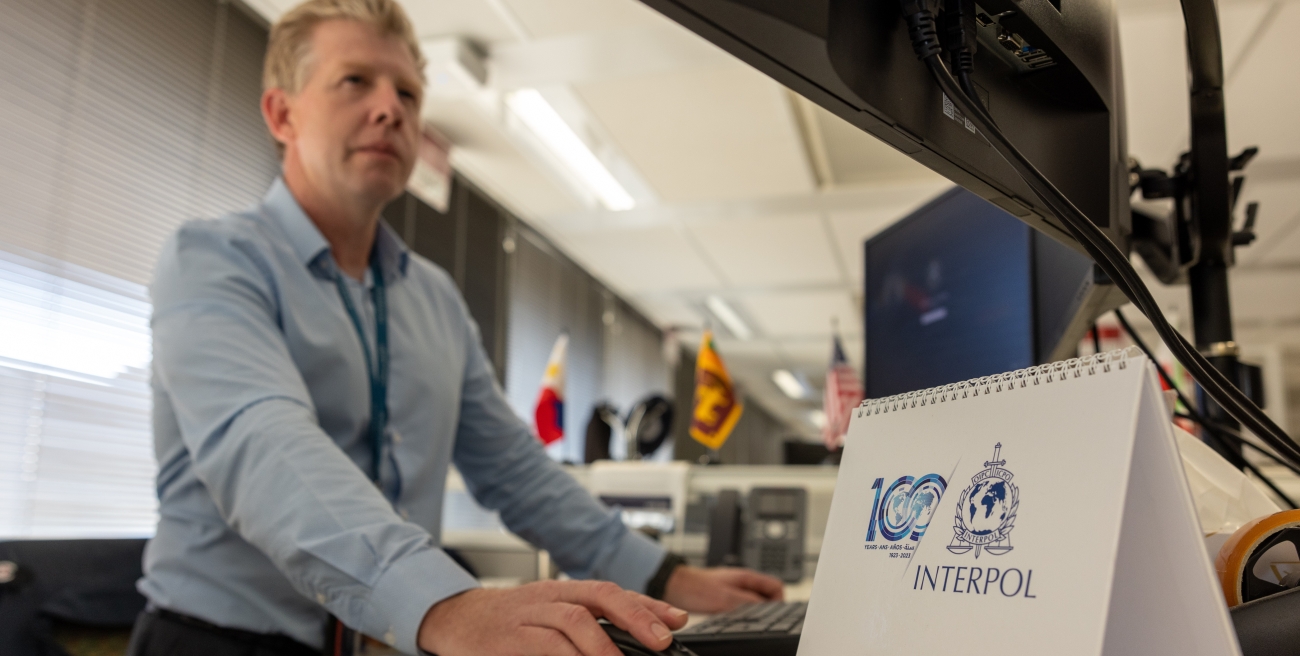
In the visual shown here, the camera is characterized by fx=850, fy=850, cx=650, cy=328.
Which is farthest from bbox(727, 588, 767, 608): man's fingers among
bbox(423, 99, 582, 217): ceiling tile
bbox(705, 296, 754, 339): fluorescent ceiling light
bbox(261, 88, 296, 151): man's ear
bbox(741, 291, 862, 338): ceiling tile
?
bbox(705, 296, 754, 339): fluorescent ceiling light

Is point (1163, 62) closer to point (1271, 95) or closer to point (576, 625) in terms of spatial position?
point (1271, 95)

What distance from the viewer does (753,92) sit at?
3.26 metres

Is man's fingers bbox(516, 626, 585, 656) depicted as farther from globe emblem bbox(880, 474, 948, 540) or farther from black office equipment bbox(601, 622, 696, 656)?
globe emblem bbox(880, 474, 948, 540)

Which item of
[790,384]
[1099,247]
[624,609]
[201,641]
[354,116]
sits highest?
[790,384]

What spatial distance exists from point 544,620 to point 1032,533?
0.30m

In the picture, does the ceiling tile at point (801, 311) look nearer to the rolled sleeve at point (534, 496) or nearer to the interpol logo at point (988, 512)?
the rolled sleeve at point (534, 496)

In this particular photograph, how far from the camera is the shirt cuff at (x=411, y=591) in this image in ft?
1.99

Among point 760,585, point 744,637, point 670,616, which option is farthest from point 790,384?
point 670,616

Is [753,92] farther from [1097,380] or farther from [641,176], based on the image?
[1097,380]

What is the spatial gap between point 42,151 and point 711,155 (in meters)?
2.50

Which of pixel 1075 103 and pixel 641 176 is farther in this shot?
pixel 641 176

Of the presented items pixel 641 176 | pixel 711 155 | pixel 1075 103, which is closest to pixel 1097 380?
pixel 1075 103

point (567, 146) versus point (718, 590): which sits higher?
point (567, 146)

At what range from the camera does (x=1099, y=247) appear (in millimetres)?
491
